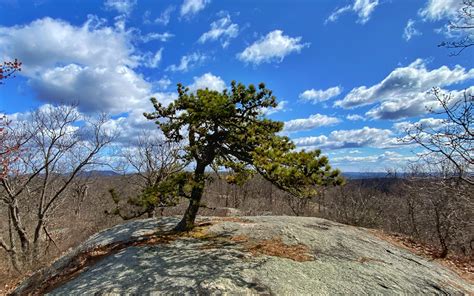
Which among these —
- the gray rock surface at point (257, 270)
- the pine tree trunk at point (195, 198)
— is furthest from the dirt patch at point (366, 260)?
the pine tree trunk at point (195, 198)

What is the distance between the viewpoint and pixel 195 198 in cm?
1065

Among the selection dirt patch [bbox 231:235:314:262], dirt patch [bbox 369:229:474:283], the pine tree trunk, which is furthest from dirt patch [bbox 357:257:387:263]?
the pine tree trunk

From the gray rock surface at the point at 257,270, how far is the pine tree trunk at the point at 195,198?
2.72ft

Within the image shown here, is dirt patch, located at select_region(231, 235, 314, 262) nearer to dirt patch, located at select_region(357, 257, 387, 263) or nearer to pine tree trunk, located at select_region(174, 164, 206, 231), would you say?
dirt patch, located at select_region(357, 257, 387, 263)

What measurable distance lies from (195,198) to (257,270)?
3.76m

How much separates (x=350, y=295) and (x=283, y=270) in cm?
166

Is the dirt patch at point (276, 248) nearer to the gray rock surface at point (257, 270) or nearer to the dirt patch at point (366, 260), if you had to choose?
the gray rock surface at point (257, 270)

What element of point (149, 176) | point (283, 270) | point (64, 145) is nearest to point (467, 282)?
point (283, 270)

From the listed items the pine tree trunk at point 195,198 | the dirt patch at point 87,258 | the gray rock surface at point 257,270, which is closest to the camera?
the gray rock surface at point 257,270

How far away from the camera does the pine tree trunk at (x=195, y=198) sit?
10.4m

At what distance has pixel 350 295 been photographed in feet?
23.0

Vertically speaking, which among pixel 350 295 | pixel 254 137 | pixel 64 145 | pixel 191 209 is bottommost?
pixel 350 295

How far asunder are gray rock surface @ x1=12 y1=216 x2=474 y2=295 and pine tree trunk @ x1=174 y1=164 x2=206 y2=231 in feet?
2.72

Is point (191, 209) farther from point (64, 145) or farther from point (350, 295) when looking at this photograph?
point (64, 145)
